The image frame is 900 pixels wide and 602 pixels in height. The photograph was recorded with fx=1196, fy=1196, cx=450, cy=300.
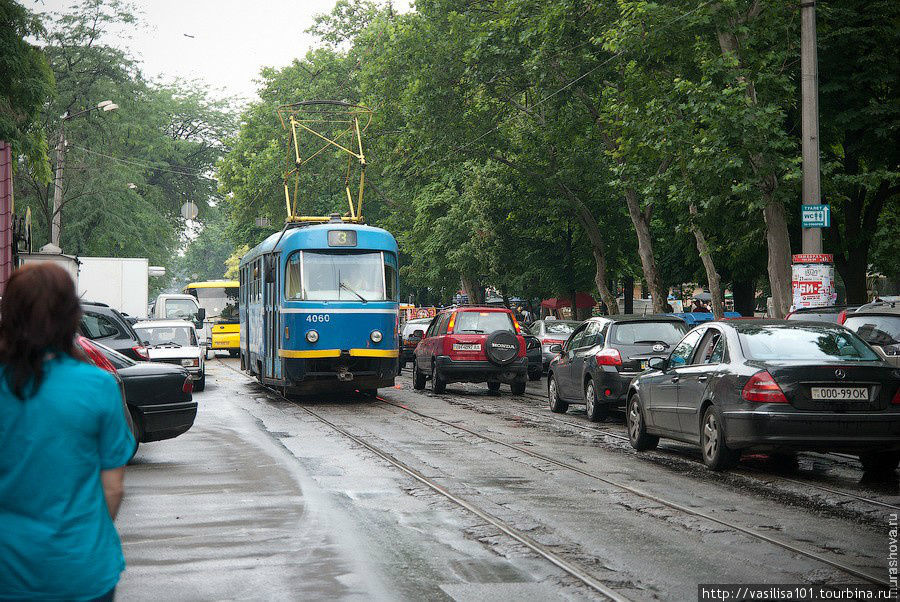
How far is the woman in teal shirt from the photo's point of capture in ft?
11.7

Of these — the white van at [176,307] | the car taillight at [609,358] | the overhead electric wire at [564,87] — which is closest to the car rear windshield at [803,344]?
the car taillight at [609,358]

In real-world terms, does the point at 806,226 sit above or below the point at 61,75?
below

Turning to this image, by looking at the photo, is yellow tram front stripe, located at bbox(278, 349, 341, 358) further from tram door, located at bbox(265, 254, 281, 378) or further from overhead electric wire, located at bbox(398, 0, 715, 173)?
overhead electric wire, located at bbox(398, 0, 715, 173)

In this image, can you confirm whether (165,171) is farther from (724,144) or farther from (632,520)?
(632,520)

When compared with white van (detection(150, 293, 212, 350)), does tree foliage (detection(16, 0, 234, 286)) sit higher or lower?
higher

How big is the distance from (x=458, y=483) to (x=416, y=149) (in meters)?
27.3

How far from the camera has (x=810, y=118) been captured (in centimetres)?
1809

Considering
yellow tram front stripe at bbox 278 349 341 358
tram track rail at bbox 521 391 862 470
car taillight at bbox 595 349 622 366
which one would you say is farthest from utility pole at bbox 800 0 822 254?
yellow tram front stripe at bbox 278 349 341 358

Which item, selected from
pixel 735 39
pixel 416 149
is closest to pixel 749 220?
pixel 735 39

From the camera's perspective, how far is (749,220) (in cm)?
2692

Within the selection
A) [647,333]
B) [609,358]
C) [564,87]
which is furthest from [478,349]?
[564,87]

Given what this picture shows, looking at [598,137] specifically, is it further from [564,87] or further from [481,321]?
[481,321]

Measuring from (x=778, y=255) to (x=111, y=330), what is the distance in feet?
39.0

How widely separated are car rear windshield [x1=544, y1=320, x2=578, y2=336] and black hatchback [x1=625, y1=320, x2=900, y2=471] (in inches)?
711
